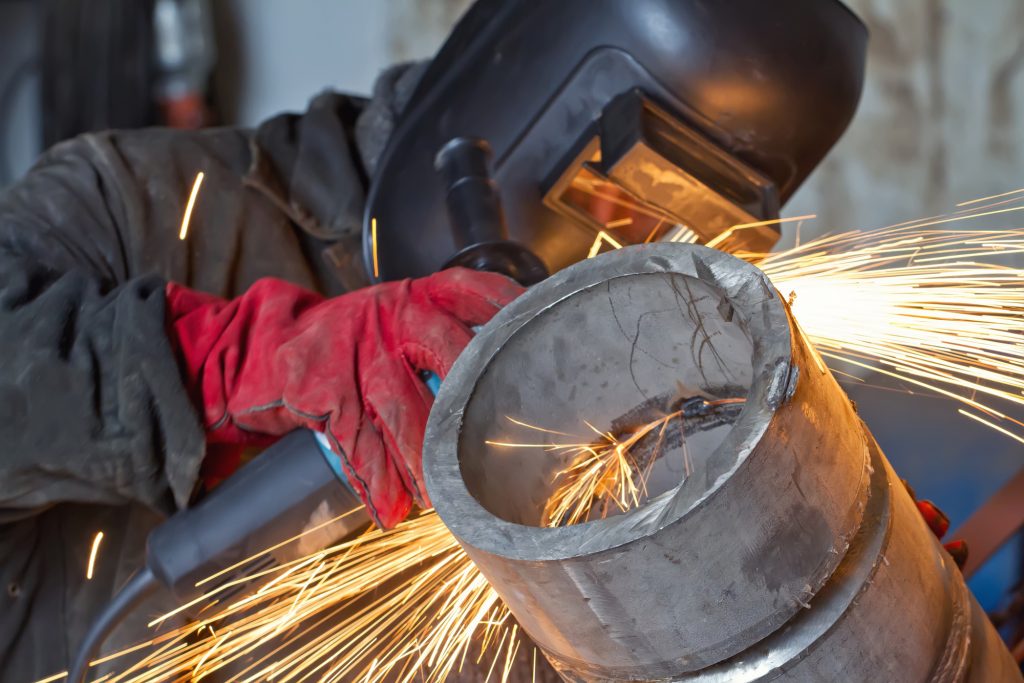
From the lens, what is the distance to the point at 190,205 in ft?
6.81

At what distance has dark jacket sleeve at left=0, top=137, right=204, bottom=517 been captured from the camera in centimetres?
130

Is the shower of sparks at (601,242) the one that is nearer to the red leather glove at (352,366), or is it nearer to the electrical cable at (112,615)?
the red leather glove at (352,366)

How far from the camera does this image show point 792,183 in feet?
5.68

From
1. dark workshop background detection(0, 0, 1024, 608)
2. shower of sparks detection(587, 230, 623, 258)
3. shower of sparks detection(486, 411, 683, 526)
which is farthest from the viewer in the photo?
dark workshop background detection(0, 0, 1024, 608)

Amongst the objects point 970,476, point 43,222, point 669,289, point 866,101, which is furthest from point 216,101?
point 669,289

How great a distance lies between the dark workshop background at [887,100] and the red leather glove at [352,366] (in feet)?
3.58

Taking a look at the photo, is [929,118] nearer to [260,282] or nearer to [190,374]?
[260,282]

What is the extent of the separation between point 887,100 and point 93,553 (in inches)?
84.3

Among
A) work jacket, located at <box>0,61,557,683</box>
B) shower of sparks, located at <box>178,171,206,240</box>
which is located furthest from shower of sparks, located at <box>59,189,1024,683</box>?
shower of sparks, located at <box>178,171,206,240</box>

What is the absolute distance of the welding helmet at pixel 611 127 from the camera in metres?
1.54

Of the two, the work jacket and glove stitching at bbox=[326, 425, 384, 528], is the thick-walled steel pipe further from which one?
the work jacket

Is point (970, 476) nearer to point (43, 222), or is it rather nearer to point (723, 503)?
point (723, 503)

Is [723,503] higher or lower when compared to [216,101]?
higher

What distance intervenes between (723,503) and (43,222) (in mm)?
1493
